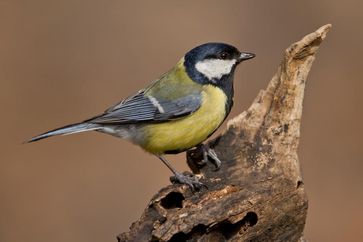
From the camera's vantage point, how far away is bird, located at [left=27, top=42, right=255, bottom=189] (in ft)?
14.3

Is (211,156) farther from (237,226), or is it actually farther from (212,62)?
(212,62)

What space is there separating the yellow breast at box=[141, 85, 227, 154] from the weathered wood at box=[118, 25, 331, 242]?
172 millimetres

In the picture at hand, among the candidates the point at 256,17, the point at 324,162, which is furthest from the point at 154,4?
the point at 324,162

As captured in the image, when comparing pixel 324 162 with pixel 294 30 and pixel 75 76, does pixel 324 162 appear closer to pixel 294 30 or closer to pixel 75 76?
pixel 294 30

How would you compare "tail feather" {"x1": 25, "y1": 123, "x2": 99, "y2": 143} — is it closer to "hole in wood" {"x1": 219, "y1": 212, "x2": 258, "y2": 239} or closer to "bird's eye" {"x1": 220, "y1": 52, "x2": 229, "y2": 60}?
"bird's eye" {"x1": 220, "y1": 52, "x2": 229, "y2": 60}

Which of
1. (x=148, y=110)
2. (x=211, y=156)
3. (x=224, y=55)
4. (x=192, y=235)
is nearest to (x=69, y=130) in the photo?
(x=148, y=110)

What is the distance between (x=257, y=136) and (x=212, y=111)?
1.48 ft

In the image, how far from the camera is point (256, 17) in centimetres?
762

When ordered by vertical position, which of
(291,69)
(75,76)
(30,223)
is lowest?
(30,223)

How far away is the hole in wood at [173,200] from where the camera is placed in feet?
12.0

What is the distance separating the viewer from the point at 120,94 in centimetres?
712

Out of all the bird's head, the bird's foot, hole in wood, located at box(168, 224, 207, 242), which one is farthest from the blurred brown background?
hole in wood, located at box(168, 224, 207, 242)

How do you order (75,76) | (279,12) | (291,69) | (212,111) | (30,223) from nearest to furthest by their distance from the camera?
1. (291,69)
2. (212,111)
3. (30,223)
4. (75,76)
5. (279,12)

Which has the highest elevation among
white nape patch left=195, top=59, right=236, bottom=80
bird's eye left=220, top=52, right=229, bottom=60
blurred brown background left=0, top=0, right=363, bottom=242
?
bird's eye left=220, top=52, right=229, bottom=60
